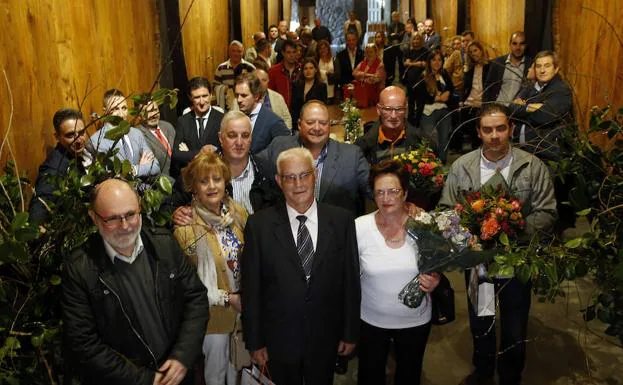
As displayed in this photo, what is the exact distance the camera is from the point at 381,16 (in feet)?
81.2

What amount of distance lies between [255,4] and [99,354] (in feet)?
35.0

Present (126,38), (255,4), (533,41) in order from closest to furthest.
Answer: (126,38) < (533,41) < (255,4)

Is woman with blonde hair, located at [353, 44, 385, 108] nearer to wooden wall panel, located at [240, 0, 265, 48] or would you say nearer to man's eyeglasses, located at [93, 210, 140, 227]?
wooden wall panel, located at [240, 0, 265, 48]

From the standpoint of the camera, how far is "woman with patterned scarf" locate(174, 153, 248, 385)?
2.80 m

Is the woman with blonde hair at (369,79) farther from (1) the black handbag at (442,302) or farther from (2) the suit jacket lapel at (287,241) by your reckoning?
(2) the suit jacket lapel at (287,241)

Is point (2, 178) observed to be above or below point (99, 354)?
above

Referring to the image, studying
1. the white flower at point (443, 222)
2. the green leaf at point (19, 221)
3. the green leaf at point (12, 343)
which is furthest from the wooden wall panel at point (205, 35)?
the green leaf at point (12, 343)

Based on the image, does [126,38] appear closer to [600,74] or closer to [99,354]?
[99,354]

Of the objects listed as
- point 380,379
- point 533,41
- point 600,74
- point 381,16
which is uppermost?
point 381,16

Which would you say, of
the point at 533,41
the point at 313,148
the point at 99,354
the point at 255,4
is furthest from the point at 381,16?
the point at 99,354

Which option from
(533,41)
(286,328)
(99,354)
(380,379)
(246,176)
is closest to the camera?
(99,354)

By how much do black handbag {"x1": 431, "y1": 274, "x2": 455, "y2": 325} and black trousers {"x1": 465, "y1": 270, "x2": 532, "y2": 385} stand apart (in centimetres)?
38

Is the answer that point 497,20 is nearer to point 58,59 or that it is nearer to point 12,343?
point 58,59

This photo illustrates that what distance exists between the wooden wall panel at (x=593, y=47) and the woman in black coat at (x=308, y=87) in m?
2.72
